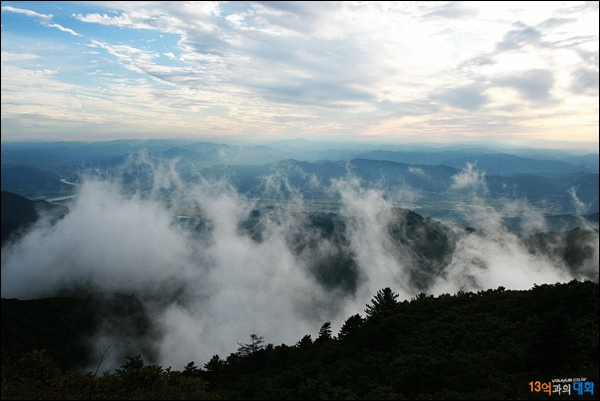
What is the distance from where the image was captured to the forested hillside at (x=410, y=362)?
1363cm

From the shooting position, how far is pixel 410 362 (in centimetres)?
1883

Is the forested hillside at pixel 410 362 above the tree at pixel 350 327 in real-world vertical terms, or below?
above

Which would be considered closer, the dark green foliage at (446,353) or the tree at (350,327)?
the dark green foliage at (446,353)

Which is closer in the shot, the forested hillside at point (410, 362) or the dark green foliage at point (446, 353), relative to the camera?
the forested hillside at point (410, 362)

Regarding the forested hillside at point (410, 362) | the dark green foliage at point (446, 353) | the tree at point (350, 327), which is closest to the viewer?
the forested hillside at point (410, 362)

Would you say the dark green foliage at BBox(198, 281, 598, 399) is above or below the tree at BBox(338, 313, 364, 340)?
above

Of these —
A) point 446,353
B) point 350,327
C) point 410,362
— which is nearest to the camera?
point 410,362

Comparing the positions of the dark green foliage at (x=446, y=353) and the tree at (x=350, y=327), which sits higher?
the dark green foliage at (x=446, y=353)

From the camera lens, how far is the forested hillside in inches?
537

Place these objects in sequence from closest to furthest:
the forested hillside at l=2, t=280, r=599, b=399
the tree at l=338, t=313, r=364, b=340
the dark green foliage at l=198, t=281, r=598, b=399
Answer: the forested hillside at l=2, t=280, r=599, b=399 → the dark green foliage at l=198, t=281, r=598, b=399 → the tree at l=338, t=313, r=364, b=340

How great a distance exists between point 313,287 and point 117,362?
8769cm

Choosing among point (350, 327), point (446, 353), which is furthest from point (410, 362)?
point (350, 327)

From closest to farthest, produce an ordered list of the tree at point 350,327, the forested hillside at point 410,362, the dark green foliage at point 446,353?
1. the forested hillside at point 410,362
2. the dark green foliage at point 446,353
3. the tree at point 350,327

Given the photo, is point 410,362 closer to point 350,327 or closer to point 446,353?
point 446,353
